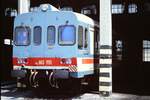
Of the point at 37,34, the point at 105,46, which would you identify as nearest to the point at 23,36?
the point at 37,34

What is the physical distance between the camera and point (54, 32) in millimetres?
15422

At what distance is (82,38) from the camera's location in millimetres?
15406

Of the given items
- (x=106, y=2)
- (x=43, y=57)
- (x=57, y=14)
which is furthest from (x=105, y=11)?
(x=43, y=57)

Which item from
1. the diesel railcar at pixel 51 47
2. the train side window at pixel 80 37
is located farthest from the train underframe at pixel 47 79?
the train side window at pixel 80 37

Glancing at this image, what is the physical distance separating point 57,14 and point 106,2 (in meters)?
1.95

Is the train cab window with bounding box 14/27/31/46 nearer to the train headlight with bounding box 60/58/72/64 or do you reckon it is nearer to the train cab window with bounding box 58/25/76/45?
the train cab window with bounding box 58/25/76/45

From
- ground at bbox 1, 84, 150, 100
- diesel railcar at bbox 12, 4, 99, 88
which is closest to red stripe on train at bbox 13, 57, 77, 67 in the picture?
diesel railcar at bbox 12, 4, 99, 88

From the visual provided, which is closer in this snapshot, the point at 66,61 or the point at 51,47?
the point at 66,61

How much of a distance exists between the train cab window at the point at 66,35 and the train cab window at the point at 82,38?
26 cm

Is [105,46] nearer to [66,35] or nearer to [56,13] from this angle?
[66,35]

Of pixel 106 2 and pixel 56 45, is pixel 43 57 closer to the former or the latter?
pixel 56 45

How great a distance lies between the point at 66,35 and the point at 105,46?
5.25 feet

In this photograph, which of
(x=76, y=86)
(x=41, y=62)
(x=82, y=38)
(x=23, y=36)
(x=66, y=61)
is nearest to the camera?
(x=66, y=61)

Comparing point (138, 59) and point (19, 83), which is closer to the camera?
point (19, 83)
